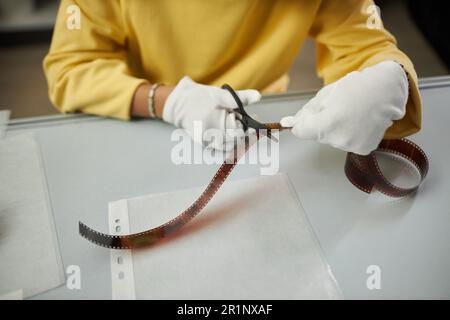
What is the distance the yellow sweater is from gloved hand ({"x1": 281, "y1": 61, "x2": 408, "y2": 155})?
2.9 inches

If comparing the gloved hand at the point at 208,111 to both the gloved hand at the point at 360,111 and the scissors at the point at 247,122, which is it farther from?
the gloved hand at the point at 360,111

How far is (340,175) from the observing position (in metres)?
0.69

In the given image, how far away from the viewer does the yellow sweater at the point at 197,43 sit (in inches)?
29.0

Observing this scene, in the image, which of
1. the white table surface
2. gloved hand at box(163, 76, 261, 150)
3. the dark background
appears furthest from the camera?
the dark background

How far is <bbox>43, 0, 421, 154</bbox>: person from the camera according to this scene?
2.09 feet

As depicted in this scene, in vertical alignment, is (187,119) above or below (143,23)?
below

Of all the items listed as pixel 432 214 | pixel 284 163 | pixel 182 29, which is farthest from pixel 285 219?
pixel 182 29

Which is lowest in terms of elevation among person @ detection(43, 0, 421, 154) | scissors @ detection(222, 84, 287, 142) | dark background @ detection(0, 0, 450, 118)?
dark background @ detection(0, 0, 450, 118)

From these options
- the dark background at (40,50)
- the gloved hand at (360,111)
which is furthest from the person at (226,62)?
the dark background at (40,50)

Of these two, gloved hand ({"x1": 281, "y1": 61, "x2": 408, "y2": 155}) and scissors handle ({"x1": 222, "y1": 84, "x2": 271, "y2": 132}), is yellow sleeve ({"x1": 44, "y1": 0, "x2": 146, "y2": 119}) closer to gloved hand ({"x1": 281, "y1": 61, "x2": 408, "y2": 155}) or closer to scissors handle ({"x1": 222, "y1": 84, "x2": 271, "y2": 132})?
scissors handle ({"x1": 222, "y1": 84, "x2": 271, "y2": 132})

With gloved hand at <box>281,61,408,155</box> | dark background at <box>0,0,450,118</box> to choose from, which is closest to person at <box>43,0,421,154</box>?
gloved hand at <box>281,61,408,155</box>

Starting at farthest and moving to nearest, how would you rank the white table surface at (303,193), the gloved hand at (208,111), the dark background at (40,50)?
the dark background at (40,50), the gloved hand at (208,111), the white table surface at (303,193)
